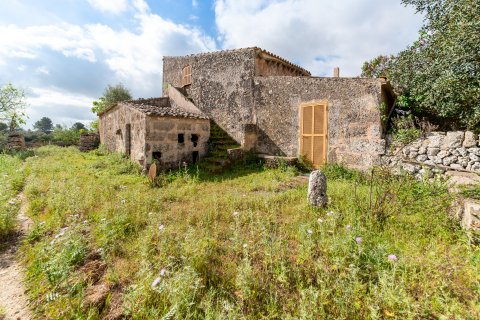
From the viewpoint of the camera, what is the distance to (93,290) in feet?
8.68

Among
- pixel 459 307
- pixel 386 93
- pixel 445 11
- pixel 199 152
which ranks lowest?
pixel 459 307

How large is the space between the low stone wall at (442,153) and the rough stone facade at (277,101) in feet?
2.47

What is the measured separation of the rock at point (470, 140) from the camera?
5660mm

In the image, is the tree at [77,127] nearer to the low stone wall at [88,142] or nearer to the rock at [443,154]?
the low stone wall at [88,142]

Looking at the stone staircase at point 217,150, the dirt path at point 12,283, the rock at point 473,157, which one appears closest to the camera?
the dirt path at point 12,283

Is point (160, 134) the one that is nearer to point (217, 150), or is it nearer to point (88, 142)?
point (217, 150)

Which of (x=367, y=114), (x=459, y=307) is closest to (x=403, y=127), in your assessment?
(x=367, y=114)

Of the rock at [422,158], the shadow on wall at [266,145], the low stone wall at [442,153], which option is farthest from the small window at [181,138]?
the rock at [422,158]

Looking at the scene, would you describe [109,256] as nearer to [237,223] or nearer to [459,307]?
[237,223]

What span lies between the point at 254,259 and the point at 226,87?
943 centimetres

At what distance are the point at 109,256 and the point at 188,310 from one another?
174 cm

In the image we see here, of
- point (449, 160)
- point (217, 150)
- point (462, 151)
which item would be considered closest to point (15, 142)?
point (217, 150)

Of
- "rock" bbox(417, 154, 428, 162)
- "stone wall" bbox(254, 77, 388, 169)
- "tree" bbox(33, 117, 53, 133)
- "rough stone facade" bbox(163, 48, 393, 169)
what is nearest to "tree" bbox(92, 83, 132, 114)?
"rough stone facade" bbox(163, 48, 393, 169)

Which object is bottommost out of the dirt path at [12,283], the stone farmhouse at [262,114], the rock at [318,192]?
the dirt path at [12,283]
